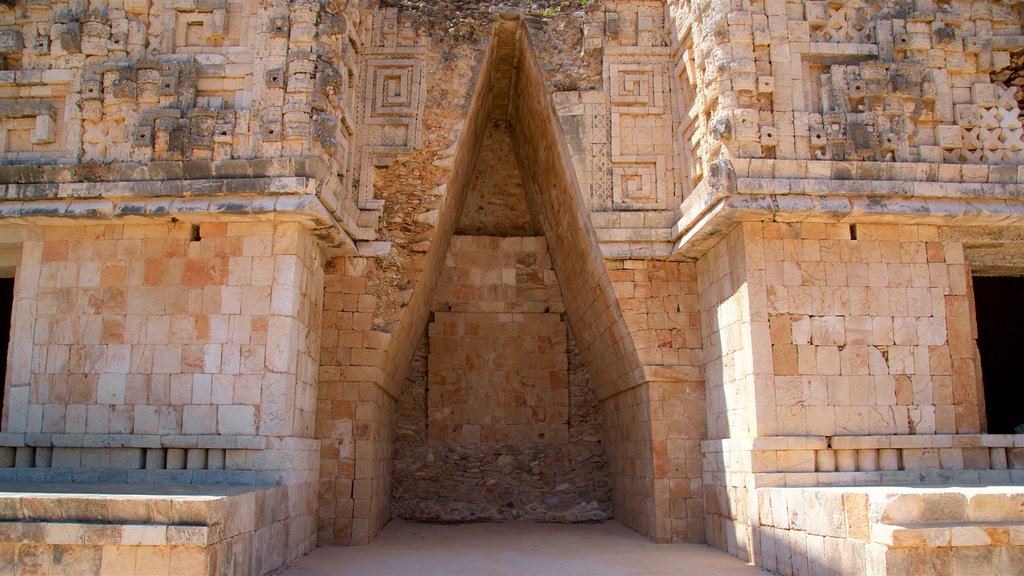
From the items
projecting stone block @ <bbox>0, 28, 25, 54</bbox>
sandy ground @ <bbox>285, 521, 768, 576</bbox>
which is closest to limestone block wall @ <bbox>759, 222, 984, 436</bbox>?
sandy ground @ <bbox>285, 521, 768, 576</bbox>

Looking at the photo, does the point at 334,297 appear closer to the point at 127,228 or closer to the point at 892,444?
the point at 127,228

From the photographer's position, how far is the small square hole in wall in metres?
10.6

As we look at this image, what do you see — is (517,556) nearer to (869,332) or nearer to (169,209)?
(869,332)

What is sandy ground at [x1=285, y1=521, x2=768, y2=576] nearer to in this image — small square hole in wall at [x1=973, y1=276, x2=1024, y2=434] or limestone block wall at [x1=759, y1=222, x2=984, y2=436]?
limestone block wall at [x1=759, y1=222, x2=984, y2=436]

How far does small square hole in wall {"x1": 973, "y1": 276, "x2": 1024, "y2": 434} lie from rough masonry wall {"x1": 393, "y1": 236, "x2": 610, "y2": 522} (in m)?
5.52

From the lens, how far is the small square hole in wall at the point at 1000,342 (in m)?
10.6

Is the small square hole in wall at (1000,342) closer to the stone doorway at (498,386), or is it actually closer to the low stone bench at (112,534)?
the stone doorway at (498,386)

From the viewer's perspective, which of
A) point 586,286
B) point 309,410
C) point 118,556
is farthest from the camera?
point 586,286

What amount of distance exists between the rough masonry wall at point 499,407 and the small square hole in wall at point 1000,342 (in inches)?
218

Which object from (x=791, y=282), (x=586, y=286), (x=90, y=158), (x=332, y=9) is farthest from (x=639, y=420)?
(x=90, y=158)

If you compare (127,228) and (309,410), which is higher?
(127,228)

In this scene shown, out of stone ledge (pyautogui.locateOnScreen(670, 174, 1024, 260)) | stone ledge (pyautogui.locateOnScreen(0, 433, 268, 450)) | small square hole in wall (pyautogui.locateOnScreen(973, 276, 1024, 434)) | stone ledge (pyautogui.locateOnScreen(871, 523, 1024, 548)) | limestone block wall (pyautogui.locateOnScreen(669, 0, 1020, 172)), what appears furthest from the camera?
small square hole in wall (pyautogui.locateOnScreen(973, 276, 1024, 434))

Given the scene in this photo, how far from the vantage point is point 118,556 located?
17.5ft

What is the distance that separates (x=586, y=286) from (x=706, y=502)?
3088 mm
